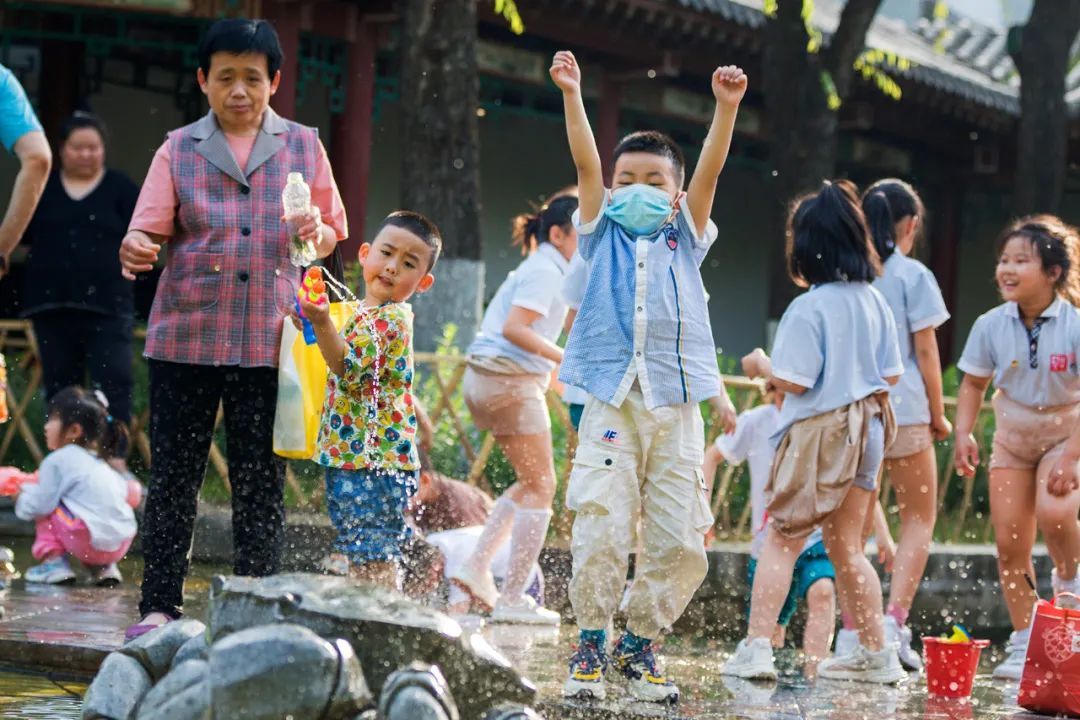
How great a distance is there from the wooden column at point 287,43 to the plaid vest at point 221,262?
7558 mm

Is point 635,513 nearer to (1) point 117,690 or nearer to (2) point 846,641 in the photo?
(1) point 117,690

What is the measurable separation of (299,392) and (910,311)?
2803 mm

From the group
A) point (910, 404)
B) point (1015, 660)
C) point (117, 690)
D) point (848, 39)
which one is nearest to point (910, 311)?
point (910, 404)

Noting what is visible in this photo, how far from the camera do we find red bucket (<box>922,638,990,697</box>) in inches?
224

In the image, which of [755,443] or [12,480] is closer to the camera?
[12,480]

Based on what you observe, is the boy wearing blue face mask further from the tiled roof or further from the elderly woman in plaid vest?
the tiled roof

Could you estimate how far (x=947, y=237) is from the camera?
2222 centimetres

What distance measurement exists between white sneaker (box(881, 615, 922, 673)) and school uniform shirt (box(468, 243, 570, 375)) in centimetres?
173

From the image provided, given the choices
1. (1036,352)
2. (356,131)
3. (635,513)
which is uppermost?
(356,131)

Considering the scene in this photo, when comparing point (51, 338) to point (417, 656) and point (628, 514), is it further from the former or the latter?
point (417, 656)

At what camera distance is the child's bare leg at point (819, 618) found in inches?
270

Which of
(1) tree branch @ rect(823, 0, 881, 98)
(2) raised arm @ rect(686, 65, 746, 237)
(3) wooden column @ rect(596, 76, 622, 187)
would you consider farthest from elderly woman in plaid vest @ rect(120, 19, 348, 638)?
(3) wooden column @ rect(596, 76, 622, 187)

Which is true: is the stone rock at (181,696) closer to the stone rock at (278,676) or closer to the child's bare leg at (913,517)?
the stone rock at (278,676)

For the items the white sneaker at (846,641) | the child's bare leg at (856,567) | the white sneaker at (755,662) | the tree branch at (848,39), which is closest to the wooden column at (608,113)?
the tree branch at (848,39)
